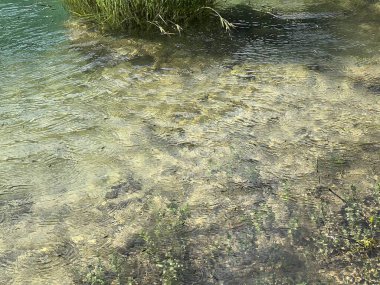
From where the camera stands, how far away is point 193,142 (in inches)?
157

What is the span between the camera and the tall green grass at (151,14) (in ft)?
20.2

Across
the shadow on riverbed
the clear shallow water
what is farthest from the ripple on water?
the shadow on riverbed

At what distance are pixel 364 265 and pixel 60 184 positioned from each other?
2.14 metres

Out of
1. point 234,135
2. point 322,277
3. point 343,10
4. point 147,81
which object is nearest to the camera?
point 322,277

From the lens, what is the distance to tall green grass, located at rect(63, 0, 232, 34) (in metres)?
6.16

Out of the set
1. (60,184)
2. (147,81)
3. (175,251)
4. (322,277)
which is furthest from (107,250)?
(147,81)

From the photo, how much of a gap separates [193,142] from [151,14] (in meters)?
2.84

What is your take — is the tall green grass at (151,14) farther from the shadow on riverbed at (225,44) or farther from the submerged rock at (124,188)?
the submerged rock at (124,188)

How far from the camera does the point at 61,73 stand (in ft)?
17.8

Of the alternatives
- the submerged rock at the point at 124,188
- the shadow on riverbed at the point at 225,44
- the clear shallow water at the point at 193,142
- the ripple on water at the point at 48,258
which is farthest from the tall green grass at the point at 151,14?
the ripple on water at the point at 48,258

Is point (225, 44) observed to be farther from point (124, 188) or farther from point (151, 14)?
point (124, 188)

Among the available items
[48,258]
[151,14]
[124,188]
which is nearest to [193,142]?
[124,188]

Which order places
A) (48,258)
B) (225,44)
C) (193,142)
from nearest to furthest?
1. (48,258)
2. (193,142)
3. (225,44)

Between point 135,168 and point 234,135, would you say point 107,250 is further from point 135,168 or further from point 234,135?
point 234,135
